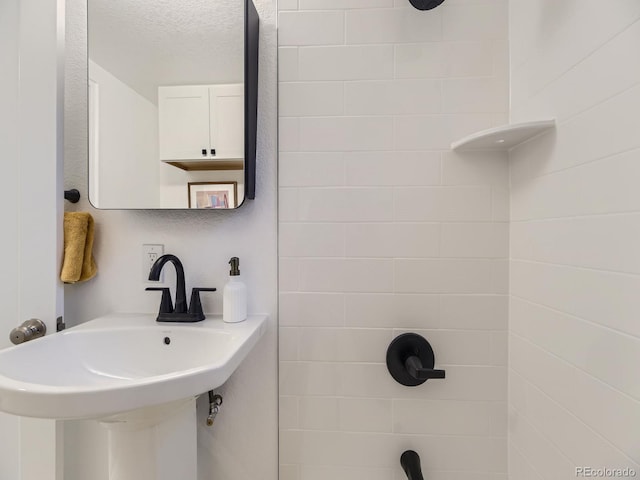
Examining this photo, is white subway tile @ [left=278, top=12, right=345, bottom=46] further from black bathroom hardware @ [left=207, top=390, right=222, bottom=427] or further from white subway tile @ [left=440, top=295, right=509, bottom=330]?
black bathroom hardware @ [left=207, top=390, right=222, bottom=427]

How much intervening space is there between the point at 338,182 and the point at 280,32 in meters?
0.51

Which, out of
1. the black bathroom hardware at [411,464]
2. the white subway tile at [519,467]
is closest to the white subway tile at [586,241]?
the white subway tile at [519,467]

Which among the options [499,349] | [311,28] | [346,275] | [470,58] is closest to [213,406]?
[346,275]

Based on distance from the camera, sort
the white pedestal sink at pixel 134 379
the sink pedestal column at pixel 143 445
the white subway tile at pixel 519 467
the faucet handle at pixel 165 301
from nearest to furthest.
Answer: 1. the white pedestal sink at pixel 134 379
2. the sink pedestal column at pixel 143 445
3. the white subway tile at pixel 519 467
4. the faucet handle at pixel 165 301

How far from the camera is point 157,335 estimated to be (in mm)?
921

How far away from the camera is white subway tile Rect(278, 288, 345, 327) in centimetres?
102

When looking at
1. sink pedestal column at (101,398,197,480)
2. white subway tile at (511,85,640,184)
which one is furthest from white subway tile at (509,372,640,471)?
sink pedestal column at (101,398,197,480)

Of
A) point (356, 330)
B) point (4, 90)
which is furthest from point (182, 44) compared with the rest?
point (356, 330)

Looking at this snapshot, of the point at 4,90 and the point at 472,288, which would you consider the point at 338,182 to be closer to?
the point at 472,288

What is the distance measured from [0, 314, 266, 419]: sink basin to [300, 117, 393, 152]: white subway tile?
0.58 m

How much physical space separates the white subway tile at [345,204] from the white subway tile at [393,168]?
0.03 meters

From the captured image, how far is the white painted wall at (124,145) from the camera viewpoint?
99 centimetres

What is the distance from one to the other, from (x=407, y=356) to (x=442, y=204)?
48 cm

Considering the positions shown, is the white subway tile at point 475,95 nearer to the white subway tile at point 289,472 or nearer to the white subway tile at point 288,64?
the white subway tile at point 288,64
